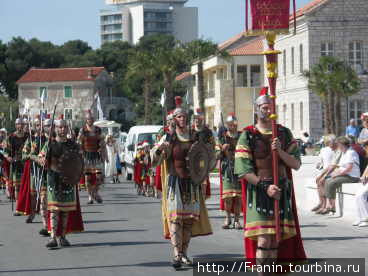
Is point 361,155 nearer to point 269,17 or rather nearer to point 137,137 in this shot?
point 269,17

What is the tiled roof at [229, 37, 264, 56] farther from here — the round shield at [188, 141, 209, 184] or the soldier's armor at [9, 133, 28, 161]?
the round shield at [188, 141, 209, 184]

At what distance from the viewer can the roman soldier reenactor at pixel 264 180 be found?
31.2 ft

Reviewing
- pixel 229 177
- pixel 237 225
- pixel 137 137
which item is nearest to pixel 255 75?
pixel 137 137

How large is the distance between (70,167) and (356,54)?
42.8m

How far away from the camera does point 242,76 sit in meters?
71.8

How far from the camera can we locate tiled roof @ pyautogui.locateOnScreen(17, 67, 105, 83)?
11244cm

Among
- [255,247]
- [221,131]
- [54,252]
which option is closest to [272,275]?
[255,247]

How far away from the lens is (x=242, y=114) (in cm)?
7138

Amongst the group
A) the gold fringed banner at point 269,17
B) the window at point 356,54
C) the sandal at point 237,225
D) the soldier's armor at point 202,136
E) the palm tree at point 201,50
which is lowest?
the sandal at point 237,225

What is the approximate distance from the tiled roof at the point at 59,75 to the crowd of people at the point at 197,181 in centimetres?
9532

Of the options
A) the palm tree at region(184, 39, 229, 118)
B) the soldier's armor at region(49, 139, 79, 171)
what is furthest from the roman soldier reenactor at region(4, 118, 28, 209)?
the palm tree at region(184, 39, 229, 118)

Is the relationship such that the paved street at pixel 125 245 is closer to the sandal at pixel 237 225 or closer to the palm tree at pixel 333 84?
the sandal at pixel 237 225

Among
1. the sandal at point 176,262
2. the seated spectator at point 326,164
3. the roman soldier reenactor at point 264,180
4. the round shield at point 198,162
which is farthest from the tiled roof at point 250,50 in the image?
the roman soldier reenactor at point 264,180

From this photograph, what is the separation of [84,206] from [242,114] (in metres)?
49.9
